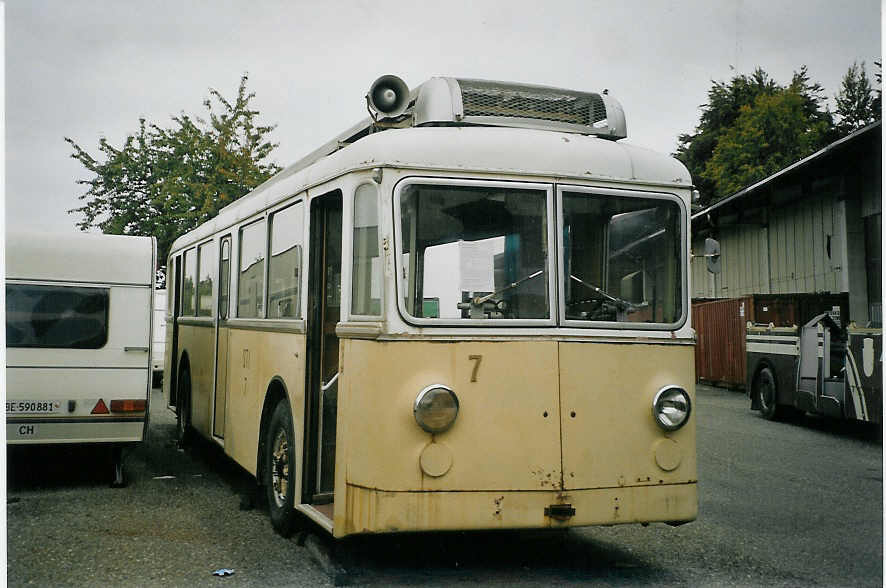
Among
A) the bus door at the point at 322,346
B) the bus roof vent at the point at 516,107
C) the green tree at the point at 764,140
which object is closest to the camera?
the bus roof vent at the point at 516,107

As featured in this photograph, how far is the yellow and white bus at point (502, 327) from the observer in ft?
17.9

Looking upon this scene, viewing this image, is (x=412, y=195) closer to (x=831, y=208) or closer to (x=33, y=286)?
(x=33, y=286)

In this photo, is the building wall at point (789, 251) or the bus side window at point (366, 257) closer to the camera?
the bus side window at point (366, 257)

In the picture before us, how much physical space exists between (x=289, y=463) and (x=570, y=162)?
278 centimetres

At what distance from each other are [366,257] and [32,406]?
4086mm

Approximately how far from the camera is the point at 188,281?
11.4 metres

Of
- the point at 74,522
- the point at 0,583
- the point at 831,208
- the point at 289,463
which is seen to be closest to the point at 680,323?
the point at 289,463

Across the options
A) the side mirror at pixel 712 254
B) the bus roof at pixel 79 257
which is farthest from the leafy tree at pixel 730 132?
the bus roof at pixel 79 257

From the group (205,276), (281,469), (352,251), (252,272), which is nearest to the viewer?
(352,251)

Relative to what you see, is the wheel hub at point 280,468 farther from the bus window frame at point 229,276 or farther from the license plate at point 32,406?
the license plate at point 32,406

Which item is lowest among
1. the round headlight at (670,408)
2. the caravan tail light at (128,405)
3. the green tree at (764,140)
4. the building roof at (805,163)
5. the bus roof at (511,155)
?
the caravan tail light at (128,405)

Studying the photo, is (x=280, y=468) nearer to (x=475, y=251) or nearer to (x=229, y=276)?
(x=475, y=251)

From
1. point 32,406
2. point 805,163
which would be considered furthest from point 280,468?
point 805,163

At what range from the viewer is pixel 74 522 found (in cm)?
738
